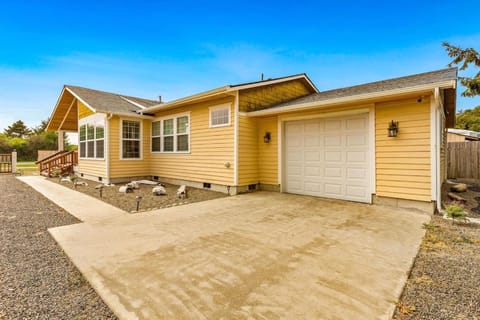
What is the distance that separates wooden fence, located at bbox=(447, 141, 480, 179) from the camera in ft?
34.6

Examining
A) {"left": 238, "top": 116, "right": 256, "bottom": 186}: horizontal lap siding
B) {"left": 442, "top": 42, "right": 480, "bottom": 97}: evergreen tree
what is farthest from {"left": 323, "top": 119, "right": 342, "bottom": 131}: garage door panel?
{"left": 442, "top": 42, "right": 480, "bottom": 97}: evergreen tree

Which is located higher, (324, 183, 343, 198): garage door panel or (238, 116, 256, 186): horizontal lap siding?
(238, 116, 256, 186): horizontal lap siding

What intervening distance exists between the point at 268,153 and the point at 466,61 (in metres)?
10.1

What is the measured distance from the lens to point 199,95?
24.3 feet

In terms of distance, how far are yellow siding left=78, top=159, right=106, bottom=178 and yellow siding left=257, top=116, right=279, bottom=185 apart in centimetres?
629

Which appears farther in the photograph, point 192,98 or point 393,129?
point 192,98

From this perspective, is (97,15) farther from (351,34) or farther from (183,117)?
(351,34)

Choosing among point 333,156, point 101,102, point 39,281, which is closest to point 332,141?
point 333,156

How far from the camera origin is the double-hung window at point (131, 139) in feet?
31.4

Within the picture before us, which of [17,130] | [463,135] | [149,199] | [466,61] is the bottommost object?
[149,199]

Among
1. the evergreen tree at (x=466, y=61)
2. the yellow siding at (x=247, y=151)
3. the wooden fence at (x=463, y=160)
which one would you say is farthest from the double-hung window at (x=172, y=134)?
the wooden fence at (x=463, y=160)

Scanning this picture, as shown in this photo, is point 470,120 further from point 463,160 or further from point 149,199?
point 149,199

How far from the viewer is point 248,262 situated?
2670mm

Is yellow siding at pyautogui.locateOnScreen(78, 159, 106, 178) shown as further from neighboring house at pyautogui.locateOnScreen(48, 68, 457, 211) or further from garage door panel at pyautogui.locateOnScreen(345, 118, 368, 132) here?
garage door panel at pyautogui.locateOnScreen(345, 118, 368, 132)
